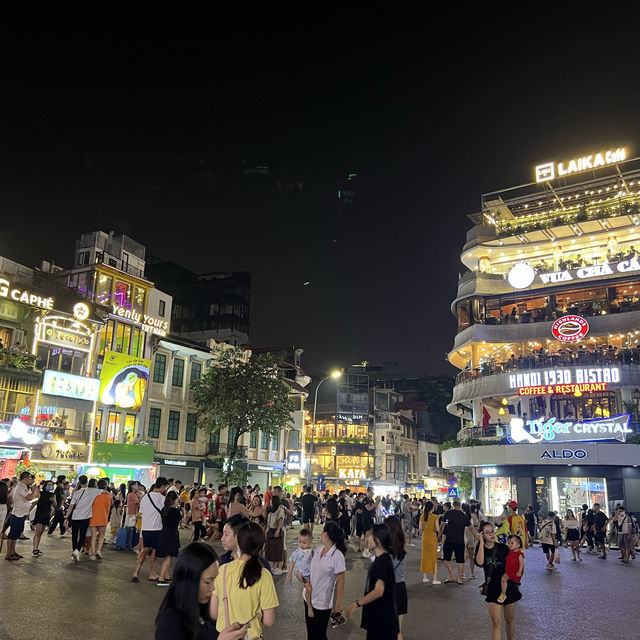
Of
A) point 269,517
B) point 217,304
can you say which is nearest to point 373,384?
point 217,304

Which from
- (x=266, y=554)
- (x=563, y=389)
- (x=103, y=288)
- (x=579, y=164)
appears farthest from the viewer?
(x=579, y=164)

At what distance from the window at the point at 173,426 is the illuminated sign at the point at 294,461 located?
33.4ft

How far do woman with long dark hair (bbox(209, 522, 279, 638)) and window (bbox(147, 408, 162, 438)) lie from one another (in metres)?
36.4

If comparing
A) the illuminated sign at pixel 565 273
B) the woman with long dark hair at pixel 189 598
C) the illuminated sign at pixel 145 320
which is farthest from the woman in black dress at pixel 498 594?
the illuminated sign at pixel 565 273

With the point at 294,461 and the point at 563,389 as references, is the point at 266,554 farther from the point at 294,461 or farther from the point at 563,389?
the point at 294,461

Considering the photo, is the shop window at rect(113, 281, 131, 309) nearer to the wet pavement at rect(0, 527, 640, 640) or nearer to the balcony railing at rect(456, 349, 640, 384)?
the wet pavement at rect(0, 527, 640, 640)

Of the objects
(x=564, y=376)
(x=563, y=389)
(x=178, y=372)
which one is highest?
(x=178, y=372)

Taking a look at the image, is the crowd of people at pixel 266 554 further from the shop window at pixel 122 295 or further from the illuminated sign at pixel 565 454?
the shop window at pixel 122 295

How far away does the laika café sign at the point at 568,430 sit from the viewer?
33188 mm

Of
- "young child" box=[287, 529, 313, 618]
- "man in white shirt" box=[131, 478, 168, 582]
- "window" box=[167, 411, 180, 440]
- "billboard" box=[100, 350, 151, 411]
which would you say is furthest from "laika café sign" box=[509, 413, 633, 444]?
"young child" box=[287, 529, 313, 618]

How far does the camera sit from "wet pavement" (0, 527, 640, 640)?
27.4 feet

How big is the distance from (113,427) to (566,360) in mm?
28885

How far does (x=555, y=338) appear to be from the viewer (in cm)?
4088

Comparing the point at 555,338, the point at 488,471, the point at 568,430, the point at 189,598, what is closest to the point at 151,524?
the point at 189,598
